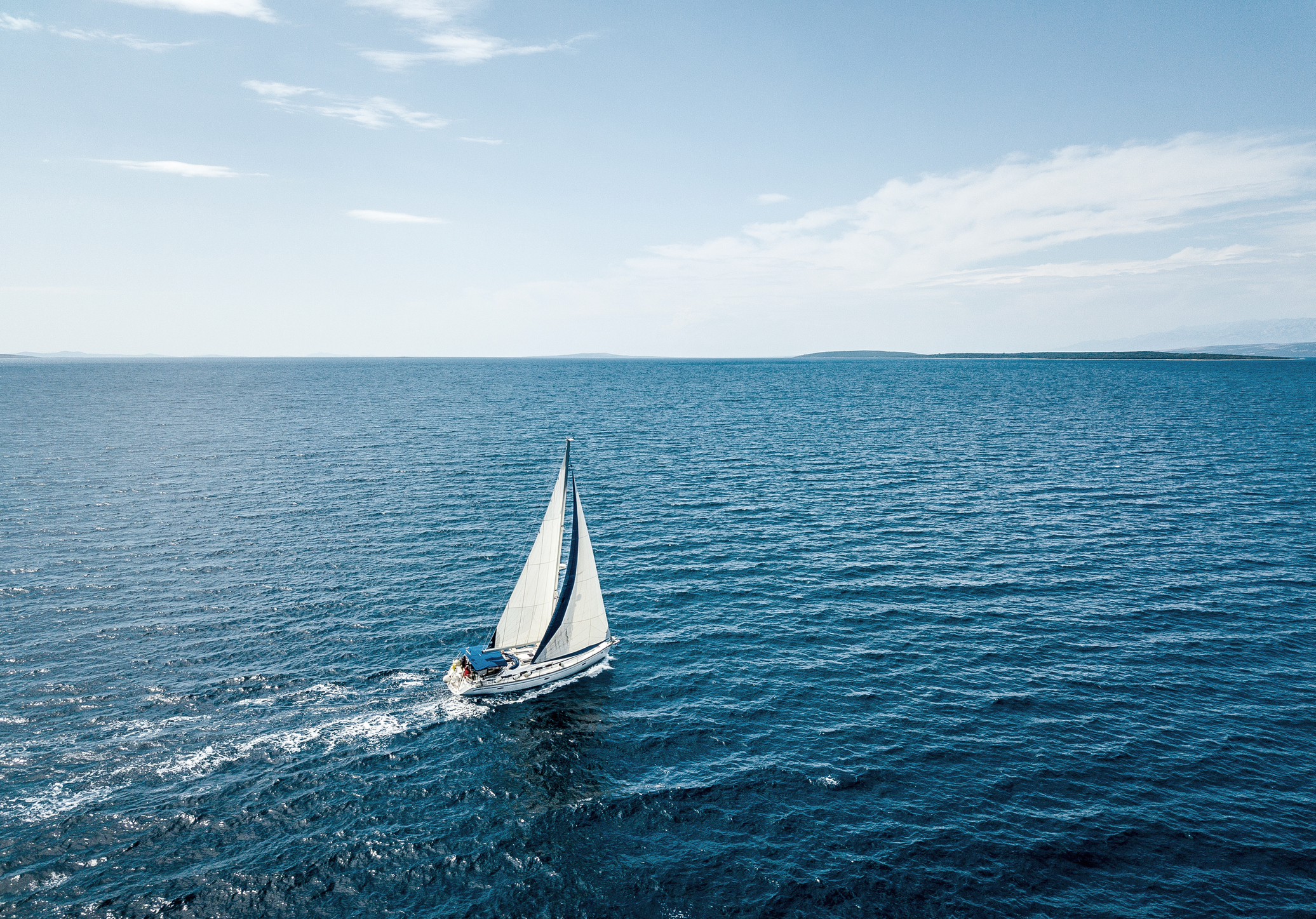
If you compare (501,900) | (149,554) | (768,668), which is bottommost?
(501,900)

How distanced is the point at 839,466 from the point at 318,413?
13716 centimetres

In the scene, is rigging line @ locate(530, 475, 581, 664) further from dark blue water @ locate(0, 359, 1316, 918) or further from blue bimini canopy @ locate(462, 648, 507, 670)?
dark blue water @ locate(0, 359, 1316, 918)

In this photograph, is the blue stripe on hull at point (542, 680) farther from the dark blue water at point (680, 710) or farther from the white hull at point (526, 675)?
the dark blue water at point (680, 710)

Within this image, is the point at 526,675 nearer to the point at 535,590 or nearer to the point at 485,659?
the point at 485,659

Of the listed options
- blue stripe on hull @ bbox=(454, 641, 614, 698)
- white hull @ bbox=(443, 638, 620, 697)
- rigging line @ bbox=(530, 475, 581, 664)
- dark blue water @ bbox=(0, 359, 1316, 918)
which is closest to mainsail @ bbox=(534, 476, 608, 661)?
rigging line @ bbox=(530, 475, 581, 664)

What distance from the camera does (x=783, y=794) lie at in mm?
34969

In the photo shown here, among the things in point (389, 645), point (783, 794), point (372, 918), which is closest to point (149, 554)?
point (389, 645)

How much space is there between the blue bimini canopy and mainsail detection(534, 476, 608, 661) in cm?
246

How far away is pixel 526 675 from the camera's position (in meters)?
45.1

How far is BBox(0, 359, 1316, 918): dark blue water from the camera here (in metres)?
29.8

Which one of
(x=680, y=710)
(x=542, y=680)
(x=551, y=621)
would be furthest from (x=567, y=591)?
(x=680, y=710)

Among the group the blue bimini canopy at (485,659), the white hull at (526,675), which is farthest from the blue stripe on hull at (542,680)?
the blue bimini canopy at (485,659)

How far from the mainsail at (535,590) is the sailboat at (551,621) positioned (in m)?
0.05

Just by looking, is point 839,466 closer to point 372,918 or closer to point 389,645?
point 389,645
